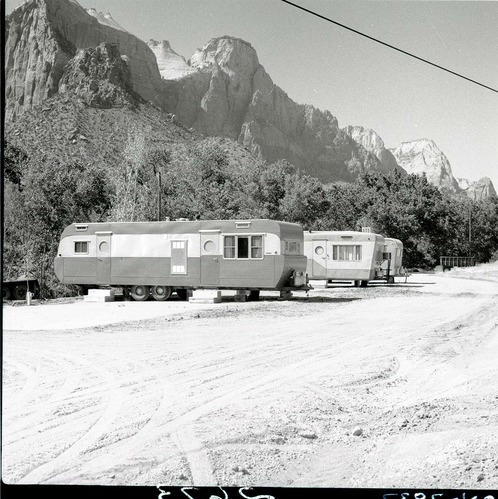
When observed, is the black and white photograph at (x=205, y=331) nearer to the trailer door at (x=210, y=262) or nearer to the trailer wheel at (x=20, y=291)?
the trailer wheel at (x=20, y=291)

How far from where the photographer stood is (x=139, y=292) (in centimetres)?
1407

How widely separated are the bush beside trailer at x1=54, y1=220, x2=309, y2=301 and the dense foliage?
90 centimetres

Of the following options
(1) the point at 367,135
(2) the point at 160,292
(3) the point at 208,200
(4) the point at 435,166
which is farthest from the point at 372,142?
(2) the point at 160,292

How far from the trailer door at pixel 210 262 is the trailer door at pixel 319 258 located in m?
5.62

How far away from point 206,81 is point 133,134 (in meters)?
1.03

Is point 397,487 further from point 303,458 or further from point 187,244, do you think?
point 187,244

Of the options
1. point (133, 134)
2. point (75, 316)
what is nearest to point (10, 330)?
point (75, 316)

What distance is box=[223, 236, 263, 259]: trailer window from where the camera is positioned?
46.0 feet

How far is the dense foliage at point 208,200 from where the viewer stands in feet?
18.7

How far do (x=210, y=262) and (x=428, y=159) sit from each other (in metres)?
10.2

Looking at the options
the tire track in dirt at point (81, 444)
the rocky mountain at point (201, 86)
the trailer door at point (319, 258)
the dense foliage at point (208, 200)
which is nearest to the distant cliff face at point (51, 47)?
the rocky mountain at point (201, 86)

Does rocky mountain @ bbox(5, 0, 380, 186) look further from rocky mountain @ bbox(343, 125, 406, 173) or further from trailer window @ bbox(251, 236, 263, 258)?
trailer window @ bbox(251, 236, 263, 258)

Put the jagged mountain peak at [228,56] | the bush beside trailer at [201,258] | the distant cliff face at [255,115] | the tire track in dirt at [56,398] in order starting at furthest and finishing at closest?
the bush beside trailer at [201,258]
the distant cliff face at [255,115]
the jagged mountain peak at [228,56]
the tire track in dirt at [56,398]

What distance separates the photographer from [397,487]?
292 centimetres
